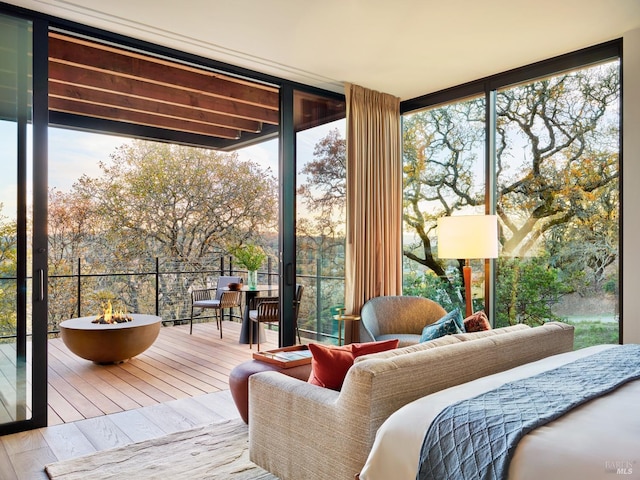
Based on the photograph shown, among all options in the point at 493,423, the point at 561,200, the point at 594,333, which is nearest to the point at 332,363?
the point at 493,423

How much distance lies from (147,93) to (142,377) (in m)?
2.81

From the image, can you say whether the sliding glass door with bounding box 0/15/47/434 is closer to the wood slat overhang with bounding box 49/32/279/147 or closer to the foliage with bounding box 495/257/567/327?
the wood slat overhang with bounding box 49/32/279/147

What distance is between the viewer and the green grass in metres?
3.68

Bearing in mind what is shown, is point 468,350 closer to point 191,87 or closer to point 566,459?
point 566,459

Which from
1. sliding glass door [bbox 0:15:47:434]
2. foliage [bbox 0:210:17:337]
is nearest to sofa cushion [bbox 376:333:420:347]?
sliding glass door [bbox 0:15:47:434]

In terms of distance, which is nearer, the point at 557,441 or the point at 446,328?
the point at 557,441

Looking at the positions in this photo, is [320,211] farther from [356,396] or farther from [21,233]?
[356,396]

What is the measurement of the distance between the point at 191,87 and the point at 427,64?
224 cm

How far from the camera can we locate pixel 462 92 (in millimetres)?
4656

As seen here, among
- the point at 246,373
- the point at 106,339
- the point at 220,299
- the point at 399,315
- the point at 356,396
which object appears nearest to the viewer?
the point at 356,396

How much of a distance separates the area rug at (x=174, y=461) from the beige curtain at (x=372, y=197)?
6.66 feet

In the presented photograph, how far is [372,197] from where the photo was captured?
4832 mm

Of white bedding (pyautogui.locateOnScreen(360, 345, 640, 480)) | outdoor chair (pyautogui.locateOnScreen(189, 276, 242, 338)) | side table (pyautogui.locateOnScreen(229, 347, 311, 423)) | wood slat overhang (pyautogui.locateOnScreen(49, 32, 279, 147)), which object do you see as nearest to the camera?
white bedding (pyautogui.locateOnScreen(360, 345, 640, 480))

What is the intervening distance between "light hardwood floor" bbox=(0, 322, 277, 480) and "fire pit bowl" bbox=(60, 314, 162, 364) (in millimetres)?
160
